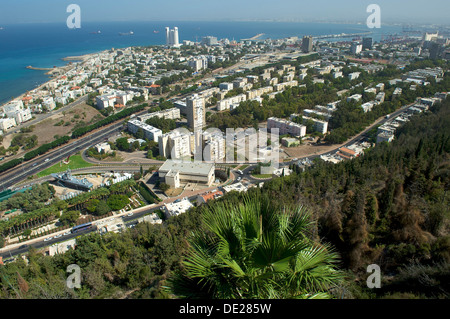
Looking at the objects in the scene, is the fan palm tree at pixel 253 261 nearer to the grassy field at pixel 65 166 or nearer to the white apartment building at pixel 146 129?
the grassy field at pixel 65 166

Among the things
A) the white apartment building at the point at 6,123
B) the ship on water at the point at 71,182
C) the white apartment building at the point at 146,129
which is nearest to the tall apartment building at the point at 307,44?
Answer: the white apartment building at the point at 146,129

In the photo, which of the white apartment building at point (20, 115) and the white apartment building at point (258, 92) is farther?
the white apartment building at point (258, 92)

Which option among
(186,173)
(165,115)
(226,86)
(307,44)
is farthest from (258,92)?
(307,44)

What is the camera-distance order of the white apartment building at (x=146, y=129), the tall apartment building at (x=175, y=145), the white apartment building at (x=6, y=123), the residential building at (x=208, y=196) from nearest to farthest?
the residential building at (x=208, y=196), the tall apartment building at (x=175, y=145), the white apartment building at (x=146, y=129), the white apartment building at (x=6, y=123)

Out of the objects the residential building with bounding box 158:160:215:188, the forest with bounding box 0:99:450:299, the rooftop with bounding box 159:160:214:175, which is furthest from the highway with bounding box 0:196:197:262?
the forest with bounding box 0:99:450:299

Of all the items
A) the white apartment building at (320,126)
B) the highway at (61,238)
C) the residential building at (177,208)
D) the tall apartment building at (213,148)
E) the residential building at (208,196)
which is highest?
the white apartment building at (320,126)
